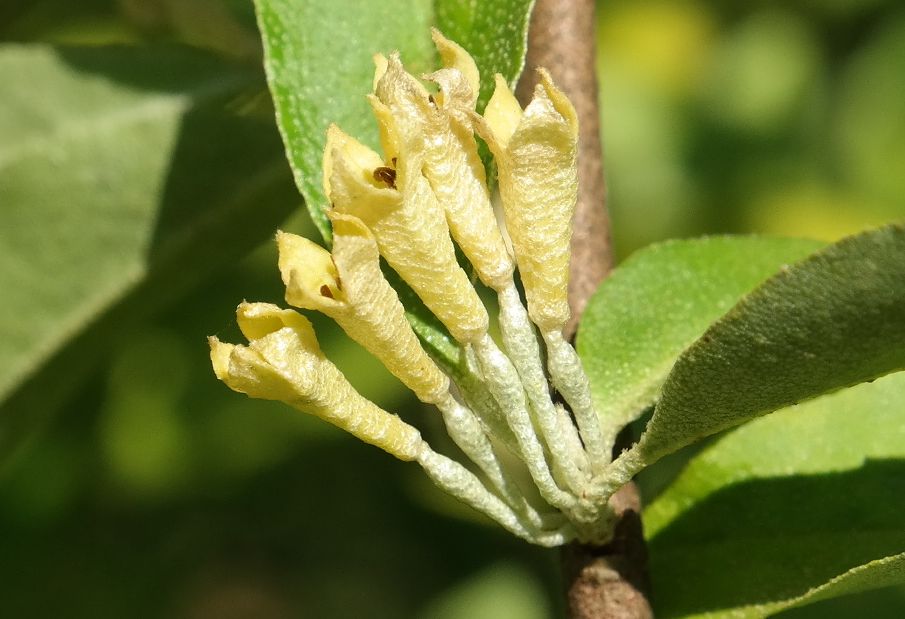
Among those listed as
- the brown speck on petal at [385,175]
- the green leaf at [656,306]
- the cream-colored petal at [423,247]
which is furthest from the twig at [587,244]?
the brown speck on petal at [385,175]

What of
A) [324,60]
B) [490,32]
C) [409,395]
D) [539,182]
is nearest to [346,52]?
[324,60]

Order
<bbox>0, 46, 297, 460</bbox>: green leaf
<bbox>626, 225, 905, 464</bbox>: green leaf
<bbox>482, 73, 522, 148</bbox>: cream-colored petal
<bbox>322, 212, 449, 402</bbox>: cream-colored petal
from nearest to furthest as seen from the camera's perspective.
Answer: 1. <bbox>626, 225, 905, 464</bbox>: green leaf
2. <bbox>322, 212, 449, 402</bbox>: cream-colored petal
3. <bbox>482, 73, 522, 148</bbox>: cream-colored petal
4. <bbox>0, 46, 297, 460</bbox>: green leaf

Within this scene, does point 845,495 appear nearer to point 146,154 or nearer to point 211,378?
point 146,154

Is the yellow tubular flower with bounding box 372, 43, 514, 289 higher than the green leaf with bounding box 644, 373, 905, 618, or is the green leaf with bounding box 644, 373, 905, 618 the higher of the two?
the yellow tubular flower with bounding box 372, 43, 514, 289

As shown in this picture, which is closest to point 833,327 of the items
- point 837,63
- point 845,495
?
point 845,495

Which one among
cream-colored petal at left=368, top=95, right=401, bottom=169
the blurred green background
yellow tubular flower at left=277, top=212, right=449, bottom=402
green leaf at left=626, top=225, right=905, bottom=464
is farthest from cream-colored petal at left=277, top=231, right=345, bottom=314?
the blurred green background

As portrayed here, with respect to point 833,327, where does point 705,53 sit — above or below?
below

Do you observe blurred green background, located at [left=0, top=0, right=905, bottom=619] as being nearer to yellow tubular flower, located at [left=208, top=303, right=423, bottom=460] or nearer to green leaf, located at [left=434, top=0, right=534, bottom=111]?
green leaf, located at [left=434, top=0, right=534, bottom=111]

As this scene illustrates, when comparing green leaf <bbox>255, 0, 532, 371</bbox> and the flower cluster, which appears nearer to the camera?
the flower cluster
